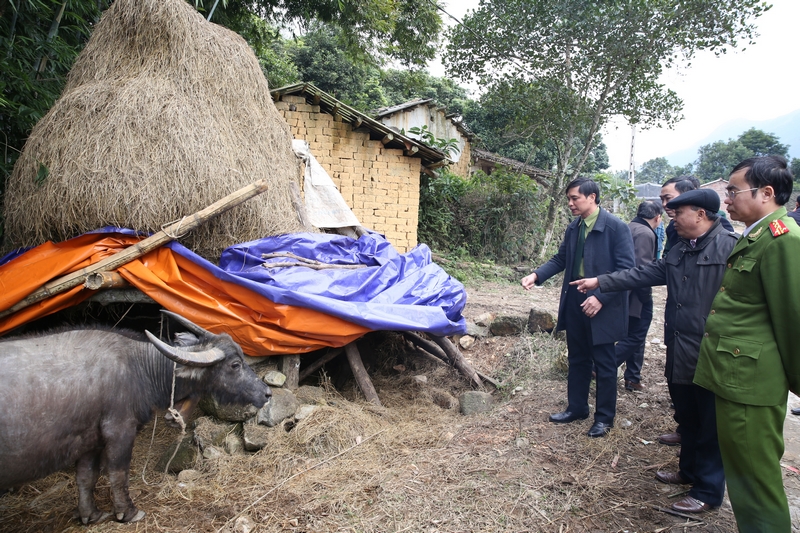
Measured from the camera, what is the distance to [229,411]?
4.38 metres

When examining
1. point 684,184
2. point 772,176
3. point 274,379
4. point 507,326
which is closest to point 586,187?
point 684,184

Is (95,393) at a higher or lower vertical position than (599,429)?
higher

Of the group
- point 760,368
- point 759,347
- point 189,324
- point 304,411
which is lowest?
point 304,411

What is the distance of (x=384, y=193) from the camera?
11.1 m

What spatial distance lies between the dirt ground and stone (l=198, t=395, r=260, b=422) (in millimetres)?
338

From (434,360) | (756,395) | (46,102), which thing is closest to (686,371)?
(756,395)

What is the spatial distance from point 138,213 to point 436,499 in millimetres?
3430

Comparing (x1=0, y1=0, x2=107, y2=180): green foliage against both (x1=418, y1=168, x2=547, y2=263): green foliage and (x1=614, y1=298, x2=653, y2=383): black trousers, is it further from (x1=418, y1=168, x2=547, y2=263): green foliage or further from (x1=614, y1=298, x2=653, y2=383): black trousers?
(x1=418, y1=168, x2=547, y2=263): green foliage

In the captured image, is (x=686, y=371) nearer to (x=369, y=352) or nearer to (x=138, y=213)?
(x=369, y=352)

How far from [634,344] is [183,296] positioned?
14.6 feet

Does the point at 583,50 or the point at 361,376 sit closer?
the point at 361,376

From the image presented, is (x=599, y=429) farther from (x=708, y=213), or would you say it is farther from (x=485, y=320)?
(x=485, y=320)

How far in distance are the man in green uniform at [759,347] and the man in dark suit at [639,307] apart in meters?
2.55

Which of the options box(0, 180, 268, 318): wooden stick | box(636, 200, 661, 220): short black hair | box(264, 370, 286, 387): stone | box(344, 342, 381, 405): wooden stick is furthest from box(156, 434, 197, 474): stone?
box(636, 200, 661, 220): short black hair
